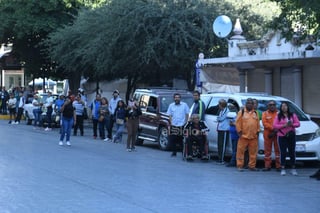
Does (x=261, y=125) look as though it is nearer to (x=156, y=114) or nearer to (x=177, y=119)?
(x=177, y=119)

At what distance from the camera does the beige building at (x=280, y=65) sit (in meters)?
19.7

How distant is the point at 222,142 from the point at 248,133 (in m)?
1.48

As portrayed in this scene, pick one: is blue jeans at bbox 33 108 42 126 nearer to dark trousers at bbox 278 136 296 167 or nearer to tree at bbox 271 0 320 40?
tree at bbox 271 0 320 40

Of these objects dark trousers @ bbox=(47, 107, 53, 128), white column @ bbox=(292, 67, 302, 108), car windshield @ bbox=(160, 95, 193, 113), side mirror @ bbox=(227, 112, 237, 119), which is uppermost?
white column @ bbox=(292, 67, 302, 108)

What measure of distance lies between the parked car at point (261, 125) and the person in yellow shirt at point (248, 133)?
0.60 m

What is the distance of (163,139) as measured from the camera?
62.5 ft

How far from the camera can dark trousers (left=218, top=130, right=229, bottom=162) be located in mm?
15375

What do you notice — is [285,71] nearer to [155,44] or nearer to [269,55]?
[269,55]

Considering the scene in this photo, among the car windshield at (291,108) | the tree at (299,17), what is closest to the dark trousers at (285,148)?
the car windshield at (291,108)

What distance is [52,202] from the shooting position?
29.5ft

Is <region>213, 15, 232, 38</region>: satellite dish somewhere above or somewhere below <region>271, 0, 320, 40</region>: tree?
above

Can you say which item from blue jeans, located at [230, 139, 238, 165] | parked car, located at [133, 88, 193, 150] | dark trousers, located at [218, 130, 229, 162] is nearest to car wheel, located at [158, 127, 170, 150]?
parked car, located at [133, 88, 193, 150]

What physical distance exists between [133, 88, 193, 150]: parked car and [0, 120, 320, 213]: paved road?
7.32 feet

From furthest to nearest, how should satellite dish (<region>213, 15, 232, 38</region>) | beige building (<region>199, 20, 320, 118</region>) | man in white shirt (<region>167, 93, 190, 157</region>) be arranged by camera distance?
satellite dish (<region>213, 15, 232, 38</region>), beige building (<region>199, 20, 320, 118</region>), man in white shirt (<region>167, 93, 190, 157</region>)
